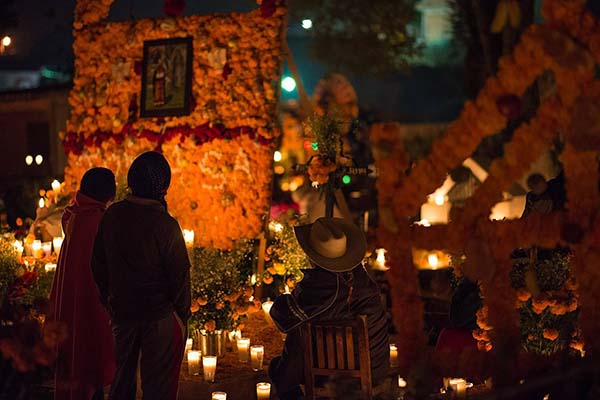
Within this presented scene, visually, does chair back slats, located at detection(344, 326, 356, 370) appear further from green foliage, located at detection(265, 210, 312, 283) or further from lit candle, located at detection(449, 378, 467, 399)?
green foliage, located at detection(265, 210, 312, 283)

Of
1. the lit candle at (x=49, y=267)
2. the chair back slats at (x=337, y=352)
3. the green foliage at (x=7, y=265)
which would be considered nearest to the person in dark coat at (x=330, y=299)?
the chair back slats at (x=337, y=352)

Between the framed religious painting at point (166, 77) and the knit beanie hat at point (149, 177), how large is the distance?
13.6 feet

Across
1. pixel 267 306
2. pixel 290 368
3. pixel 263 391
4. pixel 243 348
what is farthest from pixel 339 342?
pixel 267 306

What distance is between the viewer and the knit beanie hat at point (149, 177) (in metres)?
5.17

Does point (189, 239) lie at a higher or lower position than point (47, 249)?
higher

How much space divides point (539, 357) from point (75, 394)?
299 cm

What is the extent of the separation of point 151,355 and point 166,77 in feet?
15.7

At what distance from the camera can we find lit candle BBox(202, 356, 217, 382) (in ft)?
22.7

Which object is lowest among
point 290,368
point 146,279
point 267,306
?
point 267,306

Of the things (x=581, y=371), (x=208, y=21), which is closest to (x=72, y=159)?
(x=208, y=21)

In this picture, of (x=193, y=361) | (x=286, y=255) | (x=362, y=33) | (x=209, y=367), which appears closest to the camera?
(x=209, y=367)

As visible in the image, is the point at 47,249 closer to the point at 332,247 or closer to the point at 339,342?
the point at 332,247

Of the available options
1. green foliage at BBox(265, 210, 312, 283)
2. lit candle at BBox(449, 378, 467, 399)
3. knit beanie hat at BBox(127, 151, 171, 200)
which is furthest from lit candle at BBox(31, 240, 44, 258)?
lit candle at BBox(449, 378, 467, 399)

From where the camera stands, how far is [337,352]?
5.04 m
